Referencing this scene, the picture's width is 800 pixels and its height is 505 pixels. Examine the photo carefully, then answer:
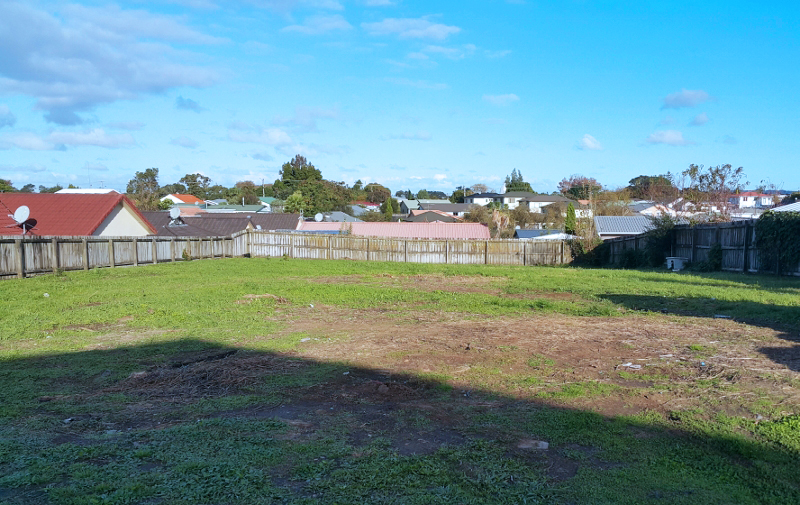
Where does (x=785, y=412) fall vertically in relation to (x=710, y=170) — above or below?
below

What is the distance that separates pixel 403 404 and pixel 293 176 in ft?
346

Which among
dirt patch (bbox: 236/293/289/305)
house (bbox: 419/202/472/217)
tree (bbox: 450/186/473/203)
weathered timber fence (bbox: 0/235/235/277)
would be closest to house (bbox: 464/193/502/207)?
tree (bbox: 450/186/473/203)

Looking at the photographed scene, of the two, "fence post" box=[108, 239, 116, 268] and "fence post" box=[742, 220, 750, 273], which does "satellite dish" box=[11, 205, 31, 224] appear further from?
"fence post" box=[742, 220, 750, 273]

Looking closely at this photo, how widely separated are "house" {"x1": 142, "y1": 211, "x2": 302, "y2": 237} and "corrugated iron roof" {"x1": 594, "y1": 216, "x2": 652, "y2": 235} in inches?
940

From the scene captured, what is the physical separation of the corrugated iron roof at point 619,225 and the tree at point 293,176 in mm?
60987

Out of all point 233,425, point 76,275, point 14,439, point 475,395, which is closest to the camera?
point 14,439

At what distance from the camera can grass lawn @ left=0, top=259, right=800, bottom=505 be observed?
4.07 metres

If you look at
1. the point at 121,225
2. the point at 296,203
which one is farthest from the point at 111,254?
the point at 296,203

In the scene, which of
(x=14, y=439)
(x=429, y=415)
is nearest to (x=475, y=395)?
(x=429, y=415)

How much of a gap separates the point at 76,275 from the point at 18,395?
622 inches

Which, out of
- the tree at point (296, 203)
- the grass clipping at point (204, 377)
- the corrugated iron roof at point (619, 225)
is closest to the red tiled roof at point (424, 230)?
the corrugated iron roof at point (619, 225)

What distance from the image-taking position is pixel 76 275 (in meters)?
20.4

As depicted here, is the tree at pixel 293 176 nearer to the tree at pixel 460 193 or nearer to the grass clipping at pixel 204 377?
the tree at pixel 460 193

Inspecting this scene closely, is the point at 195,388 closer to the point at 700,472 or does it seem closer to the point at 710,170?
the point at 700,472
